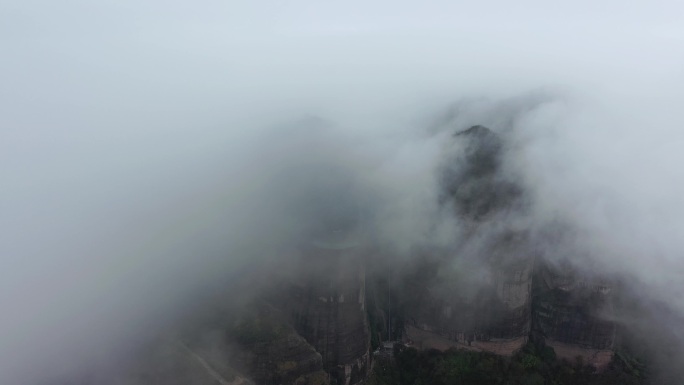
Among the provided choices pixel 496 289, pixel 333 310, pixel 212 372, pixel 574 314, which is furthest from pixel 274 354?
pixel 574 314

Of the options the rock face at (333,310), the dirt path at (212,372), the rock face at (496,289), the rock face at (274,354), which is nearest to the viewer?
the dirt path at (212,372)

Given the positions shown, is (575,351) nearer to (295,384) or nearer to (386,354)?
(386,354)

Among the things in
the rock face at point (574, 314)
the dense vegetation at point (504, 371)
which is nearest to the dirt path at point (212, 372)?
the dense vegetation at point (504, 371)

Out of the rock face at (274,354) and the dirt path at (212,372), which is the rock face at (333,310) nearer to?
the rock face at (274,354)

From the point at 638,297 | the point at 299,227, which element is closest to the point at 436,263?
the point at 299,227

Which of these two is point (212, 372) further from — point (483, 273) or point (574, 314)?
point (574, 314)

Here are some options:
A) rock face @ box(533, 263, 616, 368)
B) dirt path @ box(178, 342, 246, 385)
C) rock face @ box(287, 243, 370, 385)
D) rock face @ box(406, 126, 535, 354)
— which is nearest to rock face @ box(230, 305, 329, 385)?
dirt path @ box(178, 342, 246, 385)

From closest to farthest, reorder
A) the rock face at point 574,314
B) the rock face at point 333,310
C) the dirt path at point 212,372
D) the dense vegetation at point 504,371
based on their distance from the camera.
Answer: the dirt path at point 212,372, the rock face at point 333,310, the dense vegetation at point 504,371, the rock face at point 574,314

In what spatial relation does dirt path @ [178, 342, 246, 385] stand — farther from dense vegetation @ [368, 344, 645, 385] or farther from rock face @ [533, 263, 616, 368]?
rock face @ [533, 263, 616, 368]
